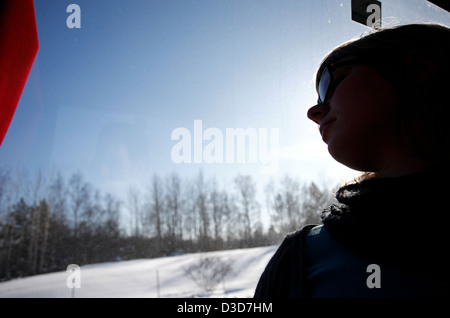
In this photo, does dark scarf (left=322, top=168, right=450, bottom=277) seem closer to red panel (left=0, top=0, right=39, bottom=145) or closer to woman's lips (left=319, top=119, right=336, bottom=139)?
woman's lips (left=319, top=119, right=336, bottom=139)

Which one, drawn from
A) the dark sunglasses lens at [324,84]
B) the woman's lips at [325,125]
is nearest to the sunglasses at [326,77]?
the dark sunglasses lens at [324,84]

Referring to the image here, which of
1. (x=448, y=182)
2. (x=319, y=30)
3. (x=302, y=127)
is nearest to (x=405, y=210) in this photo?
(x=448, y=182)

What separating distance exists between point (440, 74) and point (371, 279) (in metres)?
0.68

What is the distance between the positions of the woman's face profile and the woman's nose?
23mm

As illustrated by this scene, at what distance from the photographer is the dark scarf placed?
60 centimetres

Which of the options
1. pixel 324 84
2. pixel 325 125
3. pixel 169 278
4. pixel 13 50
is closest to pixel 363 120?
pixel 325 125

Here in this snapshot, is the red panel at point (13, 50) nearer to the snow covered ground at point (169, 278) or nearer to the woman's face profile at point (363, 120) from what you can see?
the woman's face profile at point (363, 120)

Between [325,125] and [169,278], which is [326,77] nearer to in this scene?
[325,125]

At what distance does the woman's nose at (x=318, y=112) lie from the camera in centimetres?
88

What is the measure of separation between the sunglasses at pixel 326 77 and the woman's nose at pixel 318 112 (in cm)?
4

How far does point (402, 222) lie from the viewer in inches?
25.3
